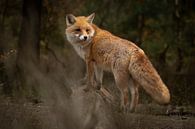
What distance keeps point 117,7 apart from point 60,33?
151 inches

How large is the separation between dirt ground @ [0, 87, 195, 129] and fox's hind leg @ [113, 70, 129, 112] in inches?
41.6

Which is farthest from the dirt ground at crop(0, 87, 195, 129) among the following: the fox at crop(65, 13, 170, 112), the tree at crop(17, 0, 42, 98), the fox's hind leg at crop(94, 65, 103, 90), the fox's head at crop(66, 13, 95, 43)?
the tree at crop(17, 0, 42, 98)

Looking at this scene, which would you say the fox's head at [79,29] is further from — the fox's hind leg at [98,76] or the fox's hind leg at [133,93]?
the fox's hind leg at [133,93]

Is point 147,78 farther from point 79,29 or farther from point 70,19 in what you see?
point 70,19

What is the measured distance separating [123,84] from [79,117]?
2217mm

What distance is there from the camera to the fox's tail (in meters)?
12.0

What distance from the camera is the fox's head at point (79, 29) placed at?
13.6 meters

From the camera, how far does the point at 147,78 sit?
40.2ft

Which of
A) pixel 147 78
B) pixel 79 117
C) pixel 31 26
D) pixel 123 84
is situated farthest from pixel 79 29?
pixel 31 26

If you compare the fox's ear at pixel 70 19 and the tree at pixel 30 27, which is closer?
the fox's ear at pixel 70 19

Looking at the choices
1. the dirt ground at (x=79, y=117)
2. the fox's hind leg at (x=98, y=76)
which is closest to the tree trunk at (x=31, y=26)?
the fox's hind leg at (x=98, y=76)

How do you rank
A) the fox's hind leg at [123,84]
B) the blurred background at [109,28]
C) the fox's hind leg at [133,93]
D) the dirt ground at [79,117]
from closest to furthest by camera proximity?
the dirt ground at [79,117]
the fox's hind leg at [123,84]
the fox's hind leg at [133,93]
the blurred background at [109,28]

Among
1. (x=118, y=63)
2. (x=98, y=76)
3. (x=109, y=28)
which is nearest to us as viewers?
(x=118, y=63)

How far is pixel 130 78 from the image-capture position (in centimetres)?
1284
